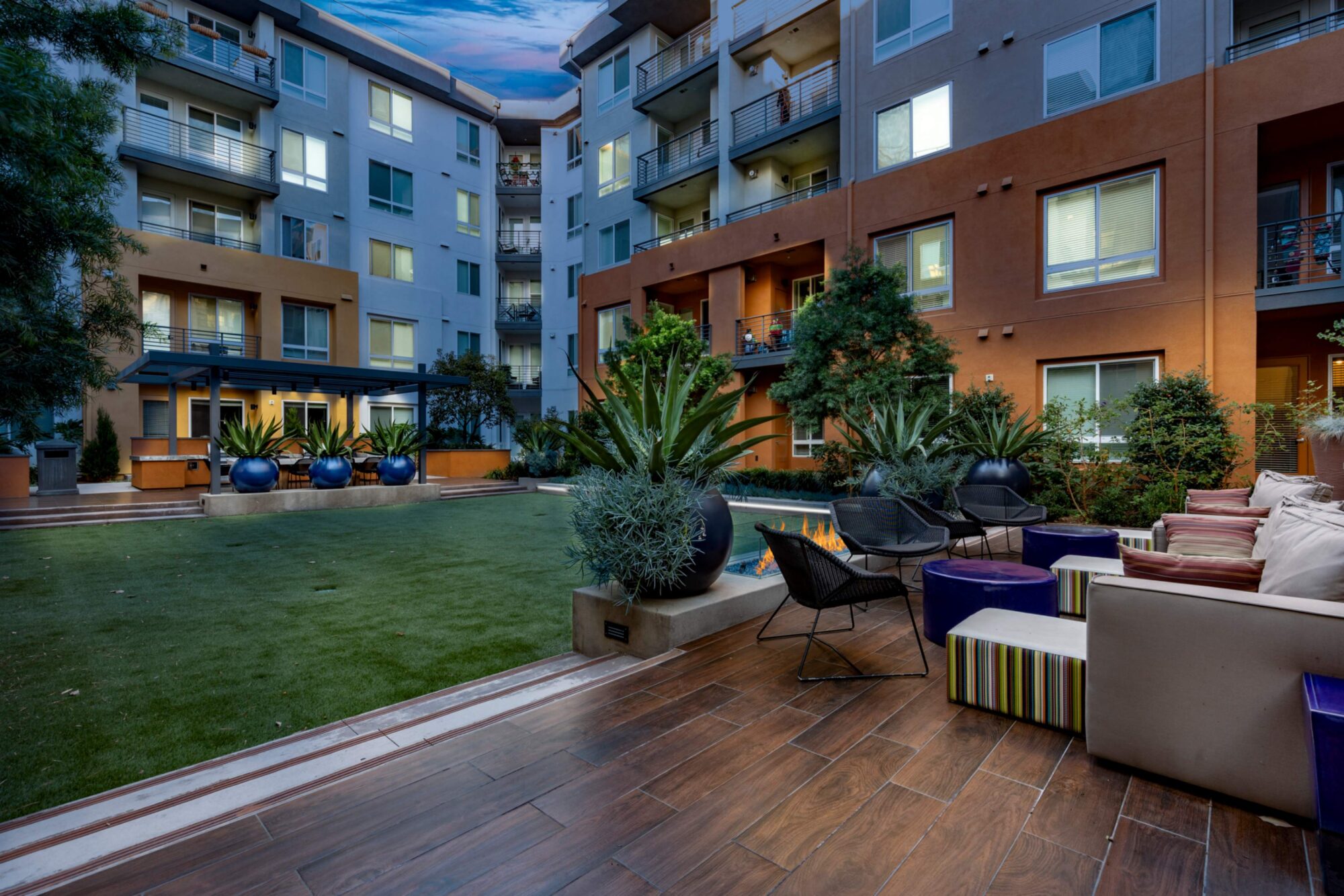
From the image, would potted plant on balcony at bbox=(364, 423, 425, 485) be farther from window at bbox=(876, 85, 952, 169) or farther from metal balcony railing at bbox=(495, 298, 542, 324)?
window at bbox=(876, 85, 952, 169)

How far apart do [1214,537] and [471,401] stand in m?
21.2

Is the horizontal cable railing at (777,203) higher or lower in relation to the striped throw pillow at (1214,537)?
higher

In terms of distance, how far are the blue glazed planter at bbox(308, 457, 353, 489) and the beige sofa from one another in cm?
1476

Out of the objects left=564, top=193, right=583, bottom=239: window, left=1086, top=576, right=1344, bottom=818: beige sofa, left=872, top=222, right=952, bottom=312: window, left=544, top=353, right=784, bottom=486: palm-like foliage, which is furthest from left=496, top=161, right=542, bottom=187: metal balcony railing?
left=1086, top=576, right=1344, bottom=818: beige sofa

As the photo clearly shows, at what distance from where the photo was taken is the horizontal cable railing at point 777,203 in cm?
1673

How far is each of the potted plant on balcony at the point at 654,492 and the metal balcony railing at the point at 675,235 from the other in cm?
1541

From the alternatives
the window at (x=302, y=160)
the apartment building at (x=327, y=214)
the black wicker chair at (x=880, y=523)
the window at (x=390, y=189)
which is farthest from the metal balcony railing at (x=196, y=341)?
the black wicker chair at (x=880, y=523)

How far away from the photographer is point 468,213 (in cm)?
2645

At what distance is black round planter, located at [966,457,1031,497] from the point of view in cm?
885

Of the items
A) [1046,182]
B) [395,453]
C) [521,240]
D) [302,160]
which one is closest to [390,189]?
[302,160]

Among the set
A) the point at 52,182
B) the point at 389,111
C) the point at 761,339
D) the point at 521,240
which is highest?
the point at 389,111

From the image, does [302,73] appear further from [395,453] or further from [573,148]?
[395,453]

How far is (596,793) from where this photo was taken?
2.27 m

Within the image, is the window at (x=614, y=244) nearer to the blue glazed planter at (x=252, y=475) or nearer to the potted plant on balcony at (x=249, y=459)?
the potted plant on balcony at (x=249, y=459)
